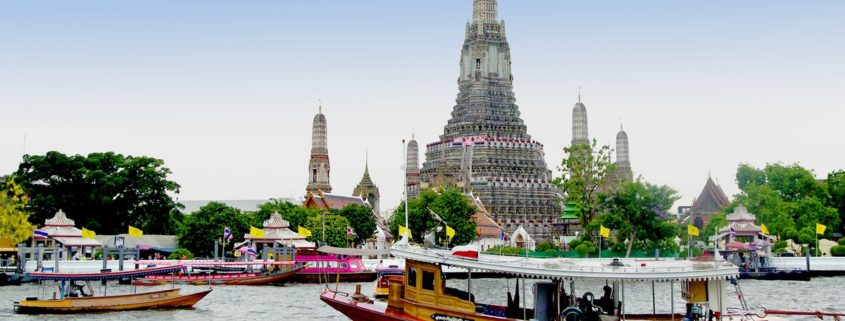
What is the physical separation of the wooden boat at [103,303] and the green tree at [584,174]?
3534 centimetres

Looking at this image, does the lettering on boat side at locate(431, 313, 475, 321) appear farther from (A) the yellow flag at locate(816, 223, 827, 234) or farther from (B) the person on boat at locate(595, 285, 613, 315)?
(A) the yellow flag at locate(816, 223, 827, 234)

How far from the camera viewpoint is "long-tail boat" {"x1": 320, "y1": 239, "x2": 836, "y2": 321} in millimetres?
24328

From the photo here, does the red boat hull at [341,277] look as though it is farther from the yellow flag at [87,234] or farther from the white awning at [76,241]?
the yellow flag at [87,234]

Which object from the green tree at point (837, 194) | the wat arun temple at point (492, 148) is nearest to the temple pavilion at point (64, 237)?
the wat arun temple at point (492, 148)

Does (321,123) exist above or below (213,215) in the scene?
above

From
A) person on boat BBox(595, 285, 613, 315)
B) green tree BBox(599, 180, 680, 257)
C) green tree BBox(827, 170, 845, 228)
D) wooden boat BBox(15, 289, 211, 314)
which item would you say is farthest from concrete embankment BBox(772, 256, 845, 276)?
person on boat BBox(595, 285, 613, 315)

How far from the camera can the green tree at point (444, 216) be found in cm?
7519

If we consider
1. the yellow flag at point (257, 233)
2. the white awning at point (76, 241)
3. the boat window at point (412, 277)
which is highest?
the yellow flag at point (257, 233)

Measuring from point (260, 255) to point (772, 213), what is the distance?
3464 centimetres

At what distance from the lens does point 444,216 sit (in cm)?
7506

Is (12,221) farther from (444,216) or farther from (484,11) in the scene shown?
(484,11)

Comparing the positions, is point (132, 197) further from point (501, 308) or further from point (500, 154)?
point (501, 308)

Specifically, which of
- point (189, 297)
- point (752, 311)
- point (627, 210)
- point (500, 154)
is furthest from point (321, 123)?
point (752, 311)

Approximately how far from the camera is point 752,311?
1078 inches
